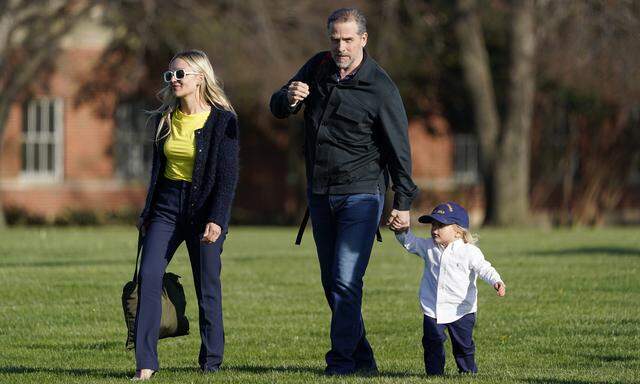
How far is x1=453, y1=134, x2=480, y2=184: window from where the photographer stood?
37656 millimetres

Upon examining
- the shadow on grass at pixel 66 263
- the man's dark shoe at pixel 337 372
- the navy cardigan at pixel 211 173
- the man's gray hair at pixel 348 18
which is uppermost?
the man's gray hair at pixel 348 18

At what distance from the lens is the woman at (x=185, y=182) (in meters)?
8.02

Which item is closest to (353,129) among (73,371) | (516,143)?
(73,371)

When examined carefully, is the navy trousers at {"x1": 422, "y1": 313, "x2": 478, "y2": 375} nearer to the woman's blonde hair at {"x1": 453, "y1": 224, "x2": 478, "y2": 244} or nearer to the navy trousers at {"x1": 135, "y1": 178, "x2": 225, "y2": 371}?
the woman's blonde hair at {"x1": 453, "y1": 224, "x2": 478, "y2": 244}

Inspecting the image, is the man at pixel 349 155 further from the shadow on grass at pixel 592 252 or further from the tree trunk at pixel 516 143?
the tree trunk at pixel 516 143

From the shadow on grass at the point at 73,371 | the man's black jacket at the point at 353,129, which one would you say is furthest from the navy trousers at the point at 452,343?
the shadow on grass at the point at 73,371

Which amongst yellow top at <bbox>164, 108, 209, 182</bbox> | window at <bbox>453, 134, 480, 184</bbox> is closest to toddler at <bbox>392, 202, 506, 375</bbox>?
yellow top at <bbox>164, 108, 209, 182</bbox>

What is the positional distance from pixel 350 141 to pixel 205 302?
1.25 meters

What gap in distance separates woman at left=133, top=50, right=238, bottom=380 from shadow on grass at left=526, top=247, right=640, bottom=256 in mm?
10468

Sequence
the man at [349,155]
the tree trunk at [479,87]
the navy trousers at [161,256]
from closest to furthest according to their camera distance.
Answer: the man at [349,155], the navy trousers at [161,256], the tree trunk at [479,87]

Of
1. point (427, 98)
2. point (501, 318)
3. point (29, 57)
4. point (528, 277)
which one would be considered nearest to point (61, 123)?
point (29, 57)

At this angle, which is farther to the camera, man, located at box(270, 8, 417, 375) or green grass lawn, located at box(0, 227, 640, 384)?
green grass lawn, located at box(0, 227, 640, 384)

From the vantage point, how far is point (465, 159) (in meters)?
38.0

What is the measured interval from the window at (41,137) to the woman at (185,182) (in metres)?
25.4
